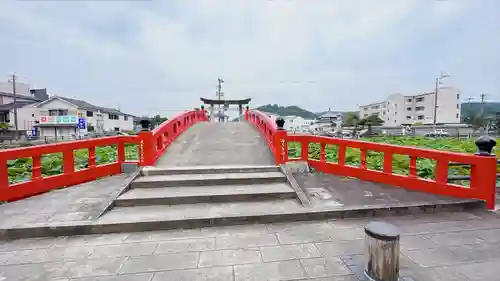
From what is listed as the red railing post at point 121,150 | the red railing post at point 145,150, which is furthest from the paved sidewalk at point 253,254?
the red railing post at point 121,150

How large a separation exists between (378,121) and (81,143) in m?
46.8

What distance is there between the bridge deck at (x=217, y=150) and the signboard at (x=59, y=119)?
92.0 feet

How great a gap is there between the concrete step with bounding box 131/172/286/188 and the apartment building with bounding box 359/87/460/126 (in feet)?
173

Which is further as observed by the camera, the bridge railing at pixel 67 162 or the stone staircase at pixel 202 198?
the bridge railing at pixel 67 162

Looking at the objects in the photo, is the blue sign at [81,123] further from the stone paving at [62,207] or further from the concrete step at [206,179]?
the concrete step at [206,179]

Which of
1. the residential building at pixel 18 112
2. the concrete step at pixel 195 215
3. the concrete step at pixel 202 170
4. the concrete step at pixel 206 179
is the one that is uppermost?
the residential building at pixel 18 112

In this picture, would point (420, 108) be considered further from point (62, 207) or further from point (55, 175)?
point (62, 207)

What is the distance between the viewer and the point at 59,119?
31531 mm

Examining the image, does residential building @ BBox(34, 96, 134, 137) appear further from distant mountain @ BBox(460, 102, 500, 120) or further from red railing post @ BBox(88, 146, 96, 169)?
distant mountain @ BBox(460, 102, 500, 120)

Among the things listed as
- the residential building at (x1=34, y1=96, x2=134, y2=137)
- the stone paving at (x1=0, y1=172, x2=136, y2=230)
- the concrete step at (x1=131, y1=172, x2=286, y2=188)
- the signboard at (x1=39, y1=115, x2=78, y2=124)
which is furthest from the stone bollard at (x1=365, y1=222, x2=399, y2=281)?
the signboard at (x1=39, y1=115, x2=78, y2=124)

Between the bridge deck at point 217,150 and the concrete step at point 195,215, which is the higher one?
the bridge deck at point 217,150

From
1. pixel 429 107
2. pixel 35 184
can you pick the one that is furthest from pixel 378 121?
pixel 35 184

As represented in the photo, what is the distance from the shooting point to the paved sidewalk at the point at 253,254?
9.23ft

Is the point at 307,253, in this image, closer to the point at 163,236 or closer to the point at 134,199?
the point at 163,236
